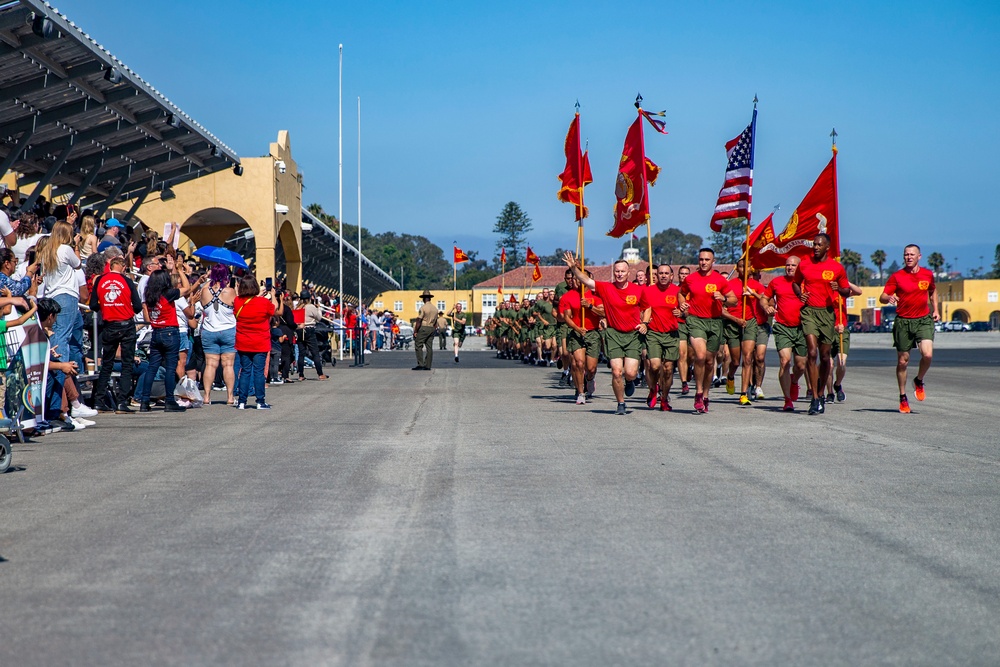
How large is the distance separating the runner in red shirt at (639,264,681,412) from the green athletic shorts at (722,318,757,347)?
242 centimetres

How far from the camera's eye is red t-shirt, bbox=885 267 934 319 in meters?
13.9

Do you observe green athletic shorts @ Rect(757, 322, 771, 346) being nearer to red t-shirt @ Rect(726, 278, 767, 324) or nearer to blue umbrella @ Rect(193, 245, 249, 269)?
red t-shirt @ Rect(726, 278, 767, 324)

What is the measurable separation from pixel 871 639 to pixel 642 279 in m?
13.5

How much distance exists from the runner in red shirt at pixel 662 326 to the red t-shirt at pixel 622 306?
0.47 feet

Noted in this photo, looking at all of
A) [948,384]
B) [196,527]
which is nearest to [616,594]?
[196,527]

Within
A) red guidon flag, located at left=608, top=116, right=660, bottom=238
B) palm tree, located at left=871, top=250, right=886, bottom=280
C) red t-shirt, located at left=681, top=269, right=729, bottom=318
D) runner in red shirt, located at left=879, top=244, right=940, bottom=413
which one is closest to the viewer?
runner in red shirt, located at left=879, top=244, right=940, bottom=413

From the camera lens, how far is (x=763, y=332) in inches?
675

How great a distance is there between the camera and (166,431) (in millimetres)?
11672

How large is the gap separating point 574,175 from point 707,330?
631cm

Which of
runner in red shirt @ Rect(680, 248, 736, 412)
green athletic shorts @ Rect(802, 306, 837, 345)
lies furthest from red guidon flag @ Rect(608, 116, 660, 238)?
green athletic shorts @ Rect(802, 306, 837, 345)

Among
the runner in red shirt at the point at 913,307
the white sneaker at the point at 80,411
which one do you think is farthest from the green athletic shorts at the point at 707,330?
the white sneaker at the point at 80,411

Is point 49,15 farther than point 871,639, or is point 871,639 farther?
point 49,15

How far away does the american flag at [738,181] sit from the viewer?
17.4m

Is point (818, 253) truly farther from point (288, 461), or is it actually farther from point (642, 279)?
point (288, 461)
